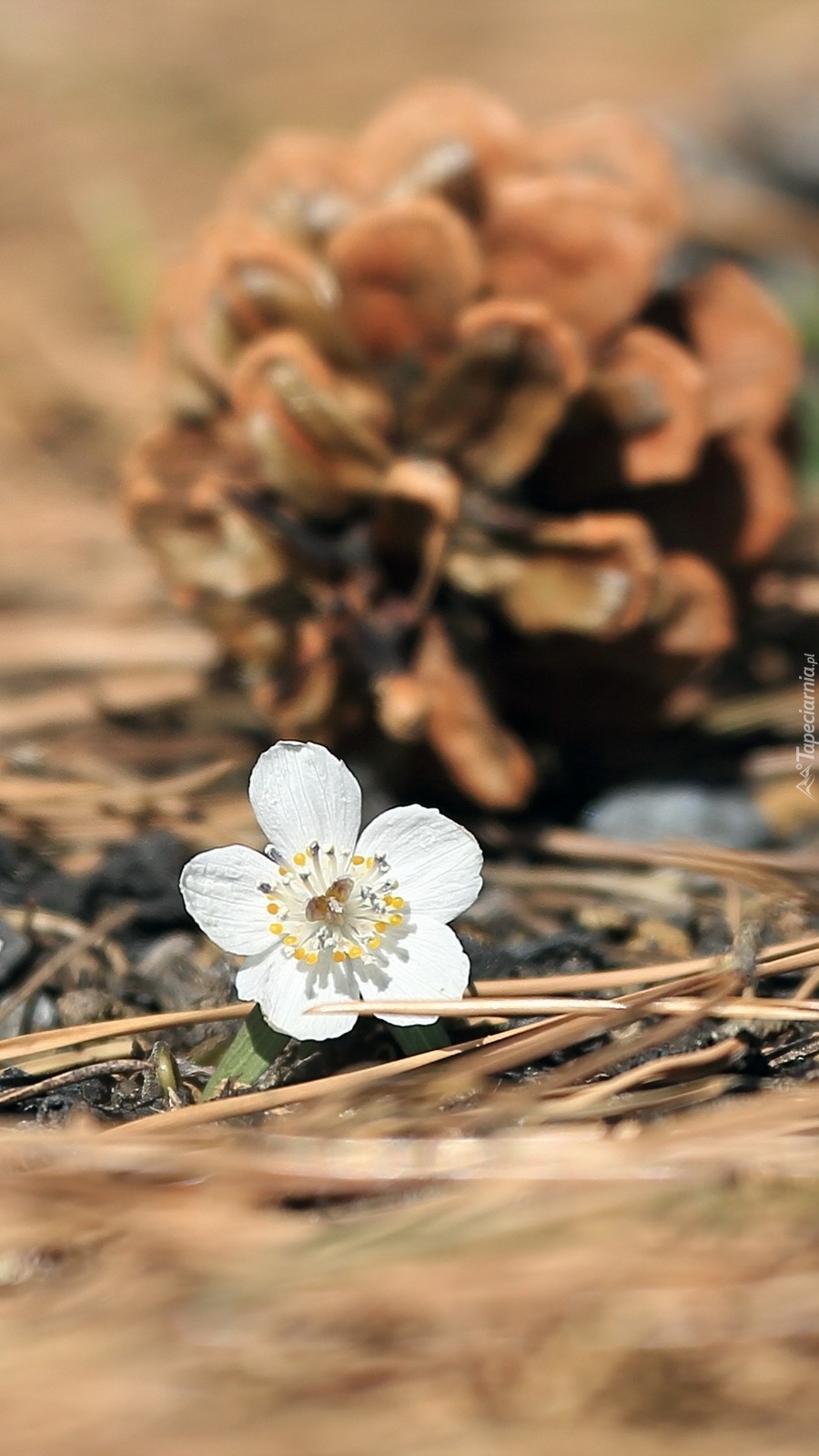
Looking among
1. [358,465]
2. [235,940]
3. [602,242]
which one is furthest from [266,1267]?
[602,242]

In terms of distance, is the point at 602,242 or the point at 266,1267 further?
the point at 602,242

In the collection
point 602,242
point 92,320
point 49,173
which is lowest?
point 602,242

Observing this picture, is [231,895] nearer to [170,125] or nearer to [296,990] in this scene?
[296,990]

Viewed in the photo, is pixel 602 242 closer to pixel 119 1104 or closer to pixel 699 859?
pixel 699 859

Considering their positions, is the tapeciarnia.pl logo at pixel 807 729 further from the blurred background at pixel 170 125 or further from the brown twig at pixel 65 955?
the brown twig at pixel 65 955

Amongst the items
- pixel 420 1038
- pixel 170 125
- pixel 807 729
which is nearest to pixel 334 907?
pixel 420 1038

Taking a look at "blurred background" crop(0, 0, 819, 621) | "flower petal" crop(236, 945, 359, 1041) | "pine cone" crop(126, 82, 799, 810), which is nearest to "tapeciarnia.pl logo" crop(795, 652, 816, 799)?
"pine cone" crop(126, 82, 799, 810)

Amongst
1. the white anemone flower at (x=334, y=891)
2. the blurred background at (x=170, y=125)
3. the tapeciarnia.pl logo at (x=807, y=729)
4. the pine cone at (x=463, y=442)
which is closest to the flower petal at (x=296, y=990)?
the white anemone flower at (x=334, y=891)
